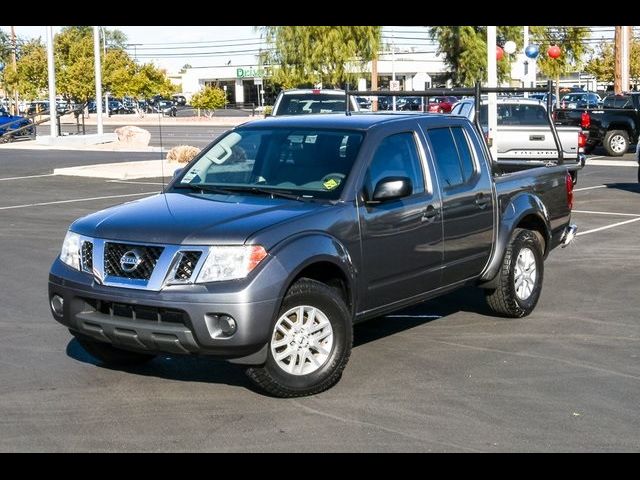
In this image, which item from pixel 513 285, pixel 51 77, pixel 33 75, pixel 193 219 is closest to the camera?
pixel 193 219

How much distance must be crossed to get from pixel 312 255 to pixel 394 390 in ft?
3.50

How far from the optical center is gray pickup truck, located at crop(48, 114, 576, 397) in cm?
639

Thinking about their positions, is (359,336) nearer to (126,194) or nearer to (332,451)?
(332,451)

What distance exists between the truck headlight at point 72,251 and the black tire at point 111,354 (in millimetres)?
597

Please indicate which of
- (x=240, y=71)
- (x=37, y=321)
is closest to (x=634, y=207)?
(x=37, y=321)

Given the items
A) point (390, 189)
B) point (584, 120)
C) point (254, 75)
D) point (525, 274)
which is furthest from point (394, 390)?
point (254, 75)

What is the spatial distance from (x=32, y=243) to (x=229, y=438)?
28.3 ft

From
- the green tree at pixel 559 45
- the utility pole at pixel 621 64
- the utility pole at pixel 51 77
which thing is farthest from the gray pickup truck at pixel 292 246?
the green tree at pixel 559 45

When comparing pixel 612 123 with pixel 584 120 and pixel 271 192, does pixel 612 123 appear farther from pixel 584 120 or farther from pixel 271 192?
pixel 271 192

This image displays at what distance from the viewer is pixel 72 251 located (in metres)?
6.98

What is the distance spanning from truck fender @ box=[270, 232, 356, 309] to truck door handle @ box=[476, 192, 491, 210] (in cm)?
180

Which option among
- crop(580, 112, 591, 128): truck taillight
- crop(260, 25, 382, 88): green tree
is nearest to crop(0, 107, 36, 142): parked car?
crop(260, 25, 382, 88): green tree

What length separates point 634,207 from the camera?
17.6 meters

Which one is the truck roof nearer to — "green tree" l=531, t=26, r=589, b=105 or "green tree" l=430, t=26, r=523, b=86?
"green tree" l=430, t=26, r=523, b=86
